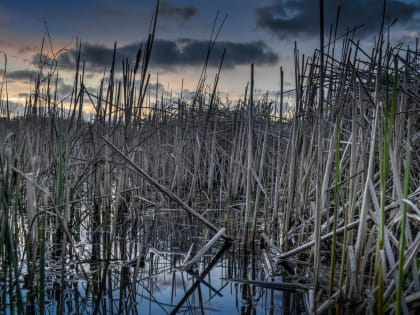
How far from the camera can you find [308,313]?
1946mm

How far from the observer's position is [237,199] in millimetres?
5363

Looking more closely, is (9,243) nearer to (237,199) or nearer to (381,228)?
(381,228)

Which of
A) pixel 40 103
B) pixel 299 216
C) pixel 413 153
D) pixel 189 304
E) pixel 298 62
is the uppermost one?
pixel 298 62

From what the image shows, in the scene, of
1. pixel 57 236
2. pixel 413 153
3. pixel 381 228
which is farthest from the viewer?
pixel 57 236

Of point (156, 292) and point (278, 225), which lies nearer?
point (156, 292)

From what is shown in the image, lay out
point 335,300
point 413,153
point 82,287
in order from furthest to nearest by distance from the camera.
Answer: point 413,153
point 82,287
point 335,300

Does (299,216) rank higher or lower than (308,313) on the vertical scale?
higher

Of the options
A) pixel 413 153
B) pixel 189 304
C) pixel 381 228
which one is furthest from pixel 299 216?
pixel 381 228

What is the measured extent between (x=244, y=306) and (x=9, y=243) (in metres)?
1.17

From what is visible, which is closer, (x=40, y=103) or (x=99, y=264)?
(x=99, y=264)

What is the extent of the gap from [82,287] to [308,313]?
1.18m

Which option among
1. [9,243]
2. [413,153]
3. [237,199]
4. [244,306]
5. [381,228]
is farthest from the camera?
[237,199]

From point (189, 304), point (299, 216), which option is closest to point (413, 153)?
point (299, 216)

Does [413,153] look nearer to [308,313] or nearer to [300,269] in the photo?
[300,269]
